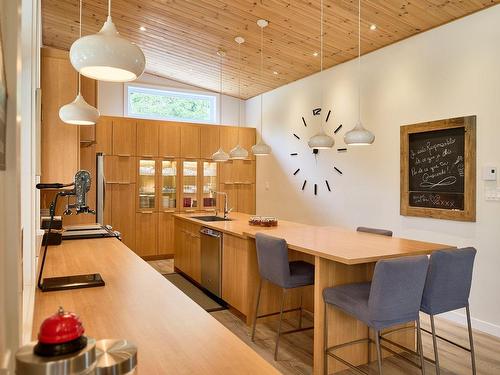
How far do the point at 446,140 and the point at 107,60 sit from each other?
3789 mm

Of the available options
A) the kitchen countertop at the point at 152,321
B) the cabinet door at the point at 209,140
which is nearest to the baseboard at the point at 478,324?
the kitchen countertop at the point at 152,321

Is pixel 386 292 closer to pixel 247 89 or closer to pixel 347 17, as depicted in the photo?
pixel 347 17

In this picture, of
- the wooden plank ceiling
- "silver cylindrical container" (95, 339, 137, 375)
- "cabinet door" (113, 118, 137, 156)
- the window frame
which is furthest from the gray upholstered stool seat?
the window frame

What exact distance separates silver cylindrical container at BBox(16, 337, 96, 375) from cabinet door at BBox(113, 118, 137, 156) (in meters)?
6.26

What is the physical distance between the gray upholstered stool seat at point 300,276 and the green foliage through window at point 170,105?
16.6ft

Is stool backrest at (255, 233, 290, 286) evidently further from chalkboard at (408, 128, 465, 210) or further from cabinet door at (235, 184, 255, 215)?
cabinet door at (235, 184, 255, 215)

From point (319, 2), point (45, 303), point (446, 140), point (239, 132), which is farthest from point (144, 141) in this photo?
point (45, 303)

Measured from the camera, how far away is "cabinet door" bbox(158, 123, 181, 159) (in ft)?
22.7

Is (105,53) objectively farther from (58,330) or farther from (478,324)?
(478,324)

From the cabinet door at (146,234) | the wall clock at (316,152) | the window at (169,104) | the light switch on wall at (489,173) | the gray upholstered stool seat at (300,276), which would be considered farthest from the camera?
the window at (169,104)

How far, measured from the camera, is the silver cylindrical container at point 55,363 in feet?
2.08

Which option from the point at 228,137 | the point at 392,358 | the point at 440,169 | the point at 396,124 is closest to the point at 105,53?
the point at 392,358

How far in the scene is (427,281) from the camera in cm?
256

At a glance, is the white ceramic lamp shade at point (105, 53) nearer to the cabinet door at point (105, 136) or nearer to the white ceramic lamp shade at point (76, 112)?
the white ceramic lamp shade at point (76, 112)
